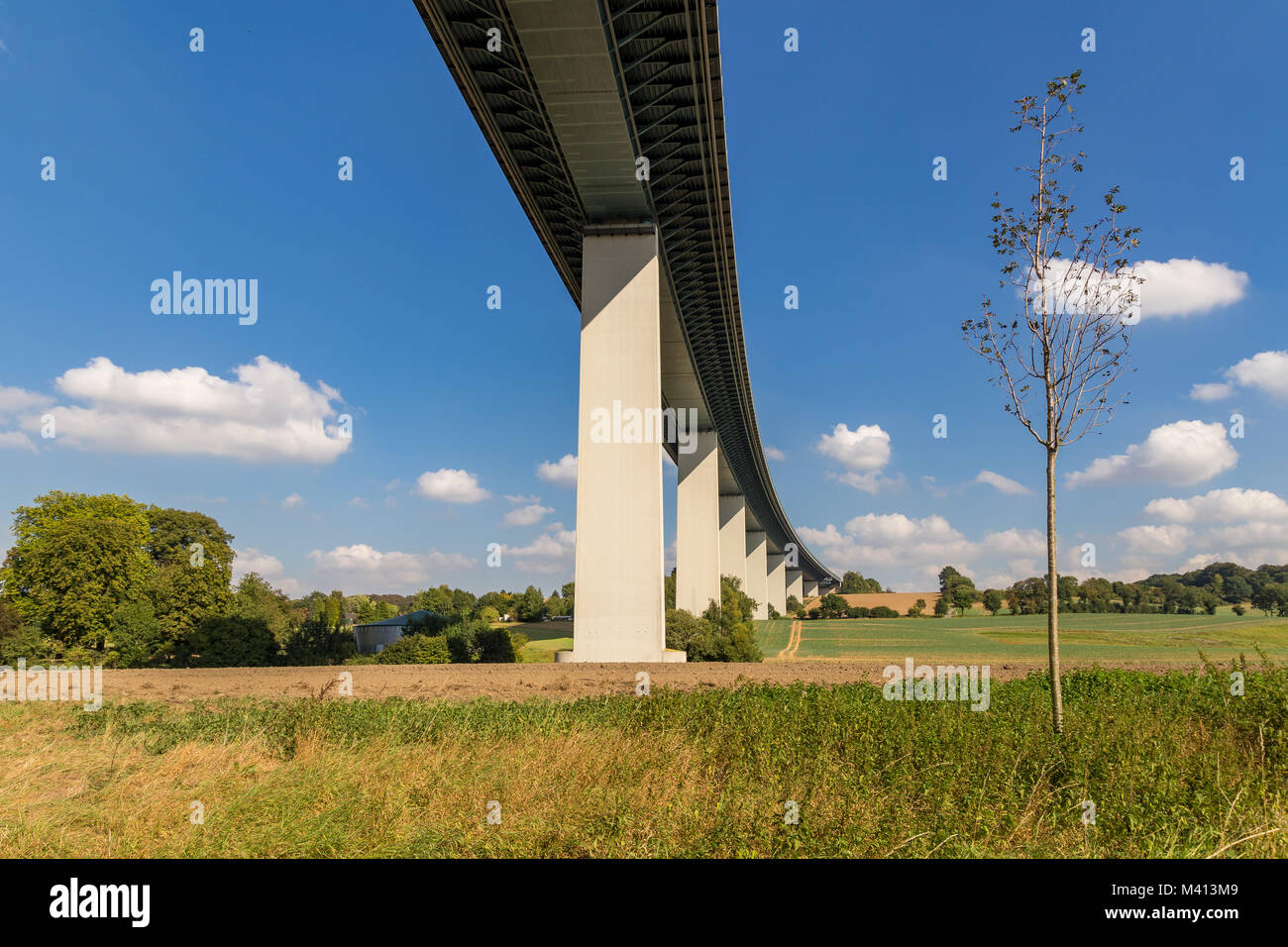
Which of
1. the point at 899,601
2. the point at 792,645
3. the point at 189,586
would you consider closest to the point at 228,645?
the point at 189,586

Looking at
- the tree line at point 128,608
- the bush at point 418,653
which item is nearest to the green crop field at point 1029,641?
the bush at point 418,653

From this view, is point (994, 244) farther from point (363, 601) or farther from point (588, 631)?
point (363, 601)

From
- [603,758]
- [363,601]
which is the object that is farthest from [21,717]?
[363,601]

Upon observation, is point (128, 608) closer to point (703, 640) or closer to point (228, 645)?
point (228, 645)

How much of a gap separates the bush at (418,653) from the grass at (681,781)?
17658mm

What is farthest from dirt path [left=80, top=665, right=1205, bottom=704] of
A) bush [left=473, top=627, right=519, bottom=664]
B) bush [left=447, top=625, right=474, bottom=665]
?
bush [left=473, top=627, right=519, bottom=664]

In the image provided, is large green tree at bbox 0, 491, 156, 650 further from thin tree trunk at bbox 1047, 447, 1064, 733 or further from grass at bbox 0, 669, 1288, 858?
thin tree trunk at bbox 1047, 447, 1064, 733

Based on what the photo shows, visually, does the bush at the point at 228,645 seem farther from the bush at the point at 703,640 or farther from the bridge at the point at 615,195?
the bush at the point at 703,640

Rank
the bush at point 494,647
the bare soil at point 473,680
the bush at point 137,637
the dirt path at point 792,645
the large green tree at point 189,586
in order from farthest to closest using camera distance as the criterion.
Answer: the dirt path at point 792,645 → the large green tree at point 189,586 → the bush at point 137,637 → the bush at point 494,647 → the bare soil at point 473,680

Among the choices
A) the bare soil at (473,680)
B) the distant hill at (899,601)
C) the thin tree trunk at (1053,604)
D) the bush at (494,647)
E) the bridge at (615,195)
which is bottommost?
the distant hill at (899,601)

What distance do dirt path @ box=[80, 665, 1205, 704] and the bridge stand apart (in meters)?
4.68

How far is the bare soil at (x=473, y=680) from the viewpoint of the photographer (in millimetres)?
15852

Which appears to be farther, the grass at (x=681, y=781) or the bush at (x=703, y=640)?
the bush at (x=703, y=640)
